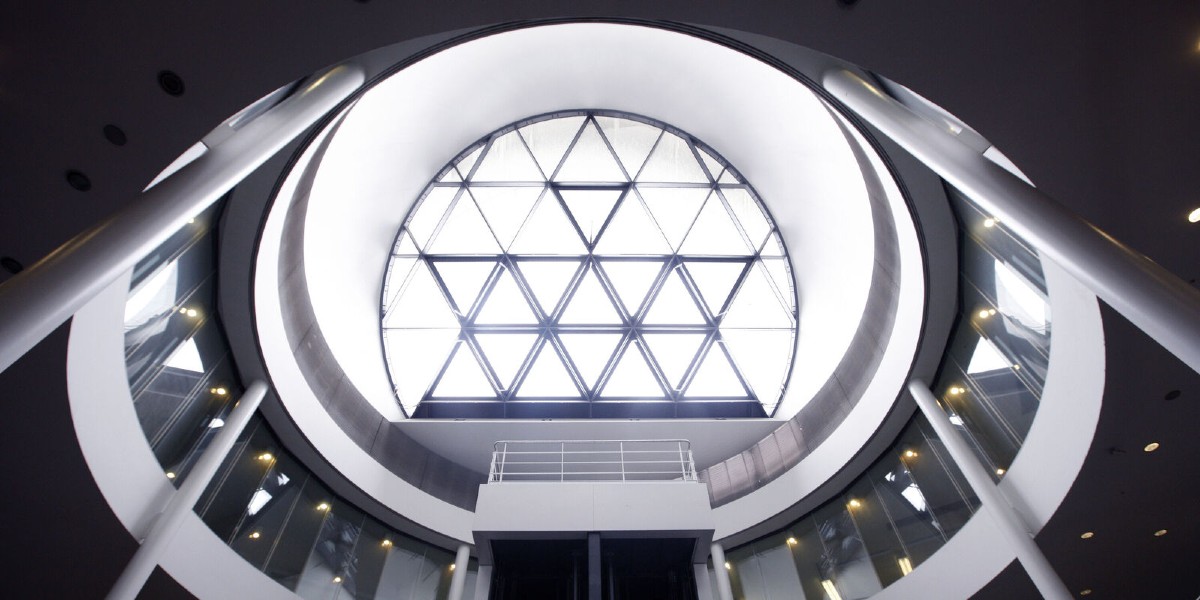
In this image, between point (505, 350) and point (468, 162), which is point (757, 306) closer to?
point (505, 350)

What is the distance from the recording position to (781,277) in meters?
23.7

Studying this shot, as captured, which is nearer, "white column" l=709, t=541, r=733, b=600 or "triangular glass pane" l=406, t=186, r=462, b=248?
"white column" l=709, t=541, r=733, b=600

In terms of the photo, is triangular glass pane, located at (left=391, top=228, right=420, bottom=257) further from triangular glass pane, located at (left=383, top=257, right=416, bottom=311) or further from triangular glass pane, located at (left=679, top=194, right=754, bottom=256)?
triangular glass pane, located at (left=679, top=194, right=754, bottom=256)

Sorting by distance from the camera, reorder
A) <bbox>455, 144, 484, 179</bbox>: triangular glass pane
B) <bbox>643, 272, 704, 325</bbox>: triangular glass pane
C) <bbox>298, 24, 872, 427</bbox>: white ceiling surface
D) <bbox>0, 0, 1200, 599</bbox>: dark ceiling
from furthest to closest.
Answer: <bbox>643, 272, 704, 325</bbox>: triangular glass pane
<bbox>455, 144, 484, 179</bbox>: triangular glass pane
<bbox>298, 24, 872, 427</bbox>: white ceiling surface
<bbox>0, 0, 1200, 599</bbox>: dark ceiling

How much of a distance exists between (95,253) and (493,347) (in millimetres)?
17878

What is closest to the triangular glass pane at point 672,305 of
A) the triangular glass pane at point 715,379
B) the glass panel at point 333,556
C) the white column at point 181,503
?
the triangular glass pane at point 715,379

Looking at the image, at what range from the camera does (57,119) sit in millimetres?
7480

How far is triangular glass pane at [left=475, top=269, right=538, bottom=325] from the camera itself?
2372 centimetres

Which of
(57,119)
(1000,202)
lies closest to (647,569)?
(1000,202)

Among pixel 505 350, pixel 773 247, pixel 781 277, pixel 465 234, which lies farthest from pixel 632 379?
pixel 465 234

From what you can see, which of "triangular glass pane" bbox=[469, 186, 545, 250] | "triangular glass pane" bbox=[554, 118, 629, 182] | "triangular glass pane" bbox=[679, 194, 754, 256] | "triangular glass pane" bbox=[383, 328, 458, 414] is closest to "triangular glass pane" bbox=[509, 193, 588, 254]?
"triangular glass pane" bbox=[469, 186, 545, 250]

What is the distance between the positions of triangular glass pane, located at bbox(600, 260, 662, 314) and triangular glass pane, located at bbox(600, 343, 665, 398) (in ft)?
5.78

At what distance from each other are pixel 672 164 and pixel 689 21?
15.5 m

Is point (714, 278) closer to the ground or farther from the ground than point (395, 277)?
farther from the ground
